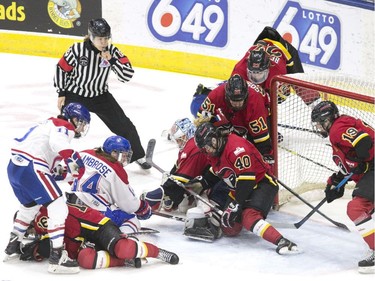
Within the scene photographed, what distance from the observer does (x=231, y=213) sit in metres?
5.49

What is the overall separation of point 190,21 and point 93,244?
415 centimetres

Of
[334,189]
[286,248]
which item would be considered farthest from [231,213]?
[334,189]

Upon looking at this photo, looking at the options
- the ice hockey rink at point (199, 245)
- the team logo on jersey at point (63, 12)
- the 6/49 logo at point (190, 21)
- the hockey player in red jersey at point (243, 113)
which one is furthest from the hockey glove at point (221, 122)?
the team logo on jersey at point (63, 12)

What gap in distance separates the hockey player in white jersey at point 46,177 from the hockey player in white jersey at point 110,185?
0.14 meters

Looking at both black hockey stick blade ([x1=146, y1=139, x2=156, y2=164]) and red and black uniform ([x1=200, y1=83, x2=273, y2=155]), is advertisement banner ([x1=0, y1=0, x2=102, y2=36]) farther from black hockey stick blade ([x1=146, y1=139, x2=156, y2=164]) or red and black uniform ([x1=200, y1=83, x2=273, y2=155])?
red and black uniform ([x1=200, y1=83, x2=273, y2=155])

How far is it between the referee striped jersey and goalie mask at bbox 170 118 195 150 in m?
0.62

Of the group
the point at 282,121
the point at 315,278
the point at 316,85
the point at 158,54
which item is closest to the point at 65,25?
the point at 158,54

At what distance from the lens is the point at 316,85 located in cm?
573

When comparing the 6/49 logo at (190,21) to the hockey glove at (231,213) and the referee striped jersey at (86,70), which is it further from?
the hockey glove at (231,213)

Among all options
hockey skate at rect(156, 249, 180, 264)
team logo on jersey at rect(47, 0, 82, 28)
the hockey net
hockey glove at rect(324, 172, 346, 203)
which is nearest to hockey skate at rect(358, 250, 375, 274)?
hockey glove at rect(324, 172, 346, 203)

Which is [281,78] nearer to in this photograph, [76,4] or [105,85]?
[105,85]

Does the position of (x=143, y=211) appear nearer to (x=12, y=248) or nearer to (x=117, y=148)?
(x=117, y=148)

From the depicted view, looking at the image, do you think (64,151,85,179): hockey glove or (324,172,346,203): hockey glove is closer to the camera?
(64,151,85,179): hockey glove

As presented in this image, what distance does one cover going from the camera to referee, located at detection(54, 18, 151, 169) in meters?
6.78
